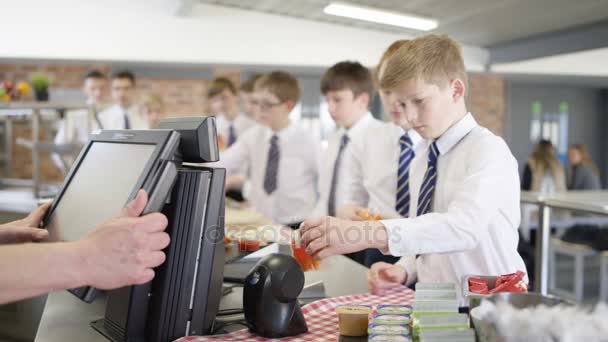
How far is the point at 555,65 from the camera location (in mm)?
8141

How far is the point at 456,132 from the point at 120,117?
12.8ft

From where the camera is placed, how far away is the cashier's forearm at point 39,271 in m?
0.89

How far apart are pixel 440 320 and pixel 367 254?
1.34 m

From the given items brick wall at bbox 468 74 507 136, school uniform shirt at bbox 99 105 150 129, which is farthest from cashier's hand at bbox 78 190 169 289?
brick wall at bbox 468 74 507 136

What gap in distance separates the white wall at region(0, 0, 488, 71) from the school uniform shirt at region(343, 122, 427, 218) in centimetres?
397

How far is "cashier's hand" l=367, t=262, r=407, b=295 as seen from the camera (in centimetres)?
152

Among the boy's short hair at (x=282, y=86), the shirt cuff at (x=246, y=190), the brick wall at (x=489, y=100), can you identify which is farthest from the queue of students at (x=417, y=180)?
the brick wall at (x=489, y=100)

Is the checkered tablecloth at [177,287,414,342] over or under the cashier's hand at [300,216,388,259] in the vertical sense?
under

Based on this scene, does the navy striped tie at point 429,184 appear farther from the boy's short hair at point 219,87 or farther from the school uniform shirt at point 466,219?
the boy's short hair at point 219,87

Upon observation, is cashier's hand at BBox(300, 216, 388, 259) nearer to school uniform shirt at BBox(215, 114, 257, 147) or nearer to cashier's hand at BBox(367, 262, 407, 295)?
cashier's hand at BBox(367, 262, 407, 295)

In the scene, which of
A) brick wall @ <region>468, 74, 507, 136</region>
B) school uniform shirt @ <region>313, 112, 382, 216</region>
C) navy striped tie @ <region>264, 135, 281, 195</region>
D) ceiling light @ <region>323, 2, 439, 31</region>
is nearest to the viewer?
school uniform shirt @ <region>313, 112, 382, 216</region>

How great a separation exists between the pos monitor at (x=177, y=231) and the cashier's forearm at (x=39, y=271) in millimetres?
126

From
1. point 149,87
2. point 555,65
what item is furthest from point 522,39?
point 149,87

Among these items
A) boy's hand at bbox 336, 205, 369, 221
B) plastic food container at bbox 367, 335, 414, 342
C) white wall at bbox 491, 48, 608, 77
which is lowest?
plastic food container at bbox 367, 335, 414, 342
